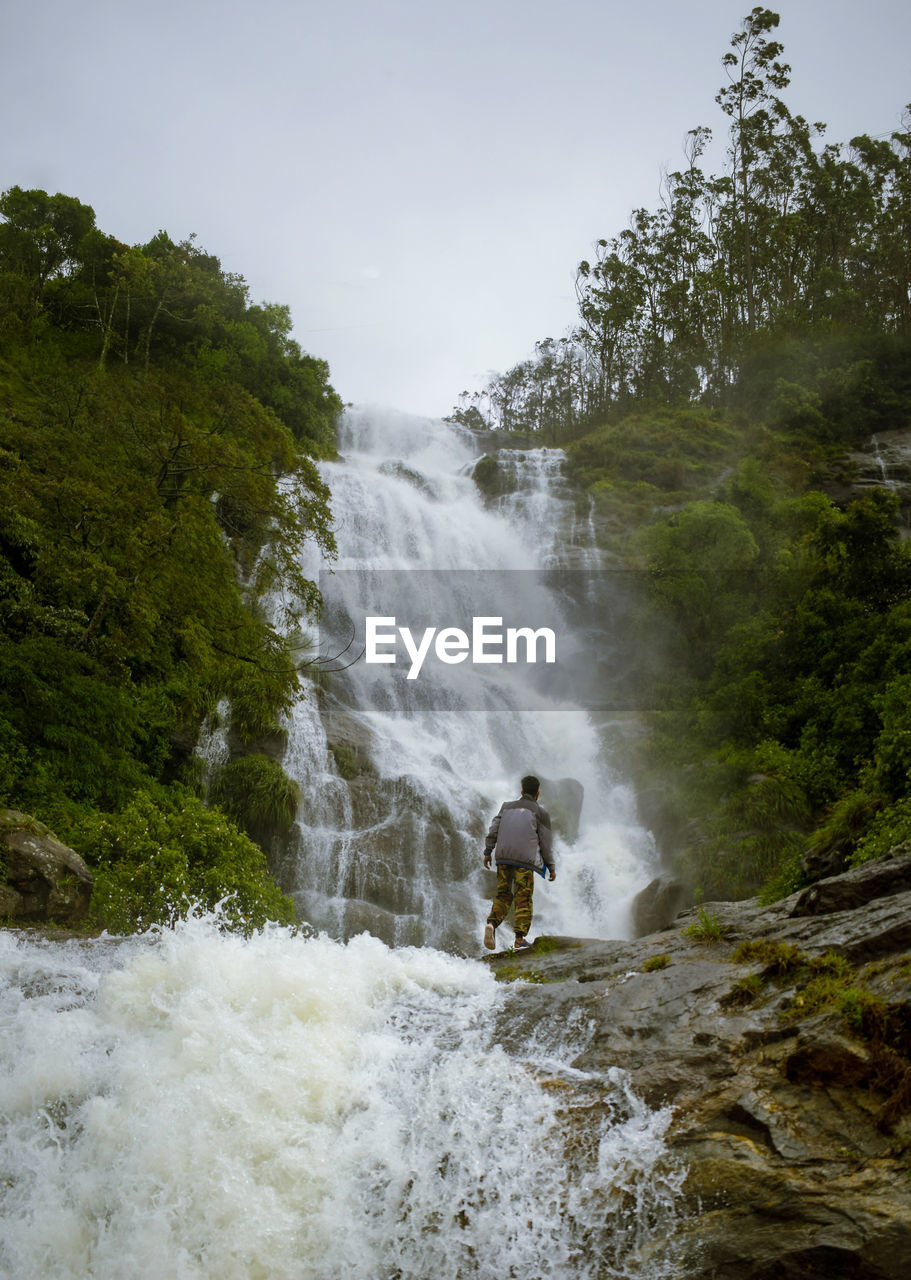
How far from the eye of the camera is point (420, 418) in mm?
36875

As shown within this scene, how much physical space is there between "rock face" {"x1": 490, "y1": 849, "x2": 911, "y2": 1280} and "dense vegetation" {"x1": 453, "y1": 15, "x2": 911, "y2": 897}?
2486 millimetres

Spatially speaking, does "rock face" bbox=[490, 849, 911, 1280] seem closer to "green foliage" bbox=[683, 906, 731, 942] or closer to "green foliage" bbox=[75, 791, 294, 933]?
"green foliage" bbox=[683, 906, 731, 942]

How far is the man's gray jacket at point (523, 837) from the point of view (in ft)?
25.3

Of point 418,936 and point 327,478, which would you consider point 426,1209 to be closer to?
point 418,936

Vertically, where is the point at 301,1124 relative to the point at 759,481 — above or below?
below

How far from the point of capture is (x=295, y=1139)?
3.97 m

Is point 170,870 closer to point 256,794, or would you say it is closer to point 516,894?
point 516,894

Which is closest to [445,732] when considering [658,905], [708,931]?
[658,905]

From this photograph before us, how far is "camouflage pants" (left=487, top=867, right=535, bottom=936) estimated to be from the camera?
7898mm

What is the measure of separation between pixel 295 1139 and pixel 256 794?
961 centimetres

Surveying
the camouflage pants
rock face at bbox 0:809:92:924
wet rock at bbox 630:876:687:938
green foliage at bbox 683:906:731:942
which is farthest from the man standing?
wet rock at bbox 630:876:687:938

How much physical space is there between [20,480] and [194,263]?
19.2 meters

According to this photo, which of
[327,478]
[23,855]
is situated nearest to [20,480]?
[23,855]

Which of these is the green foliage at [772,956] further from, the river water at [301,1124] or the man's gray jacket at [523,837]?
the man's gray jacket at [523,837]
